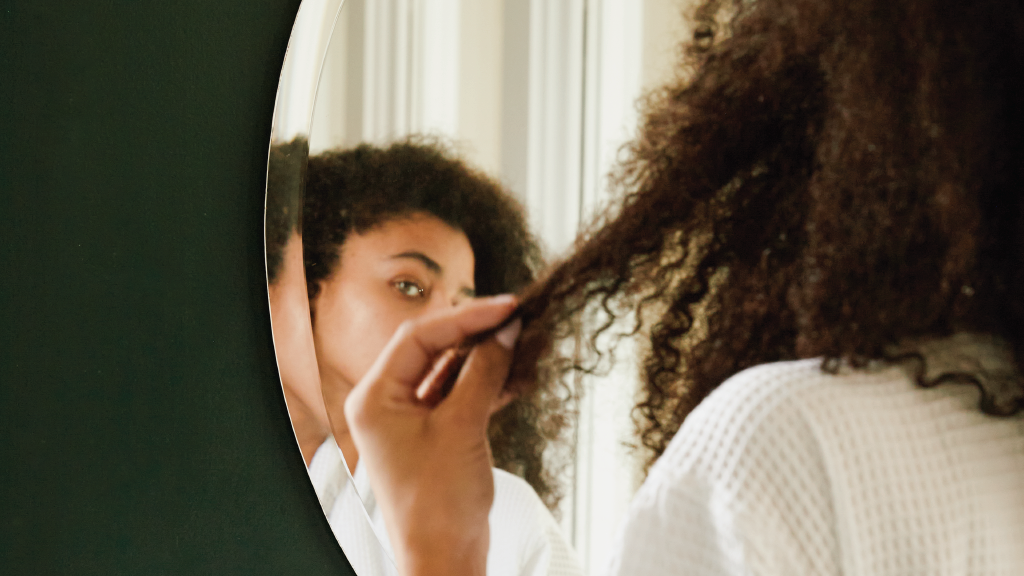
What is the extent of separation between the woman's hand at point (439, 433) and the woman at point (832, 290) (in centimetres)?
16

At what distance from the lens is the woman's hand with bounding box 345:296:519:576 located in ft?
2.63

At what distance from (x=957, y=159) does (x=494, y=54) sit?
0.47 meters

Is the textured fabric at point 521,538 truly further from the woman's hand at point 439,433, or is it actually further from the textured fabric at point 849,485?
the textured fabric at point 849,485

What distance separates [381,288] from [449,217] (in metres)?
0.12

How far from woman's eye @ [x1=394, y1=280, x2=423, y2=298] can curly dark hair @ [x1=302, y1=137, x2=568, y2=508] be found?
0.07m

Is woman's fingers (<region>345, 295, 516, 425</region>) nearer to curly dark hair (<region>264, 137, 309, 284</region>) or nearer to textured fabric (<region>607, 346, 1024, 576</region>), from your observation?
curly dark hair (<region>264, 137, 309, 284</region>)

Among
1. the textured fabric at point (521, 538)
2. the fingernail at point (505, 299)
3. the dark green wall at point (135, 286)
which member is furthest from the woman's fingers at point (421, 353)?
the dark green wall at point (135, 286)

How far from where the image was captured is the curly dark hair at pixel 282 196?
928 mm

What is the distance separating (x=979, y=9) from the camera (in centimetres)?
57

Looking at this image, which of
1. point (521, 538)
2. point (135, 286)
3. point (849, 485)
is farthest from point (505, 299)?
point (135, 286)

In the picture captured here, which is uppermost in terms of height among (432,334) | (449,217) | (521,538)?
(449,217)

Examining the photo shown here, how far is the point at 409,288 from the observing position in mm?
839

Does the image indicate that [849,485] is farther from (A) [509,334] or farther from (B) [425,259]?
(B) [425,259]

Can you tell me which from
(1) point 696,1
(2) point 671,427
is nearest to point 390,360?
(2) point 671,427
